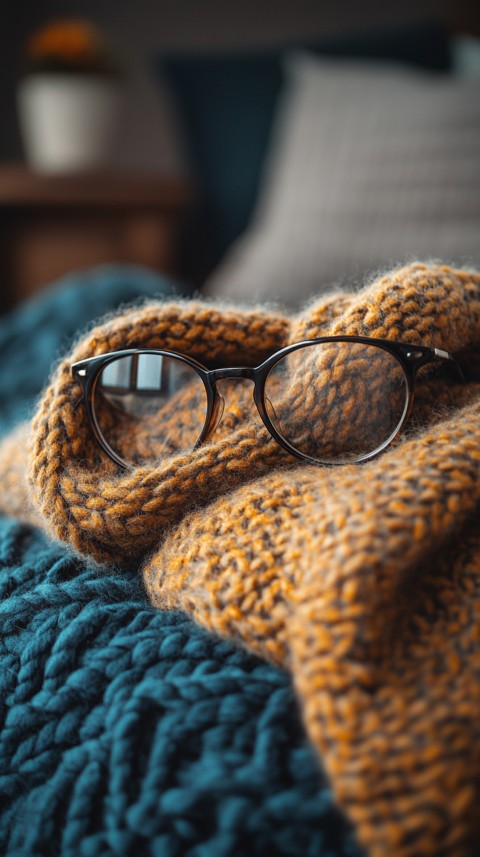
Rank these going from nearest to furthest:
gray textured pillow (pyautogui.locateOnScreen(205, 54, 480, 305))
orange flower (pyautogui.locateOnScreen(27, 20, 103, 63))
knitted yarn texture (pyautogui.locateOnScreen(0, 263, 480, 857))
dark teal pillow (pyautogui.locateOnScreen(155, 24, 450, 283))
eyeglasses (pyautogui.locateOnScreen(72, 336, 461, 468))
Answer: knitted yarn texture (pyautogui.locateOnScreen(0, 263, 480, 857)) < eyeglasses (pyautogui.locateOnScreen(72, 336, 461, 468)) < gray textured pillow (pyautogui.locateOnScreen(205, 54, 480, 305)) < dark teal pillow (pyautogui.locateOnScreen(155, 24, 450, 283)) < orange flower (pyautogui.locateOnScreen(27, 20, 103, 63))

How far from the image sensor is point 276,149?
5.42ft

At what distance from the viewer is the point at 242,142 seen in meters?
1.80

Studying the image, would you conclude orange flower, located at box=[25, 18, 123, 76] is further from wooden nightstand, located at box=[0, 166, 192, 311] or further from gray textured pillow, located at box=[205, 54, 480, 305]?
gray textured pillow, located at box=[205, 54, 480, 305]

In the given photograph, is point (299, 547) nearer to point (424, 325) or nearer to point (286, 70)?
point (424, 325)

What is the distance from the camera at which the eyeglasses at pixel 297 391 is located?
1.29ft

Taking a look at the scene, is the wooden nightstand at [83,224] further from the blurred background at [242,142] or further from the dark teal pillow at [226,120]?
the dark teal pillow at [226,120]

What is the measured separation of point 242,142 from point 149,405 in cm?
155

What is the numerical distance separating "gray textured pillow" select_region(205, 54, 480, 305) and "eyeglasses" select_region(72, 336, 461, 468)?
25.4 inches

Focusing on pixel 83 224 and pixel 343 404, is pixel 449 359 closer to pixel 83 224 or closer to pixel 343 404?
pixel 343 404

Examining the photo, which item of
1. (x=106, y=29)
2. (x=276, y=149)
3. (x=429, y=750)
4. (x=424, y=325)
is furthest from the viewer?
(x=106, y=29)

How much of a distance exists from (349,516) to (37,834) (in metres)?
0.21

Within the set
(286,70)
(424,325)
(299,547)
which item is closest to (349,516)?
(299,547)

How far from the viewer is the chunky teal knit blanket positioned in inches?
11.6

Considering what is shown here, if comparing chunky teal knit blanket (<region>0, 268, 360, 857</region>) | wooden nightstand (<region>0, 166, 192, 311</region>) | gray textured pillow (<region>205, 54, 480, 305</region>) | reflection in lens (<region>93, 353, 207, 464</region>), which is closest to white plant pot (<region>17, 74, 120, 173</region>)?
wooden nightstand (<region>0, 166, 192, 311</region>)
